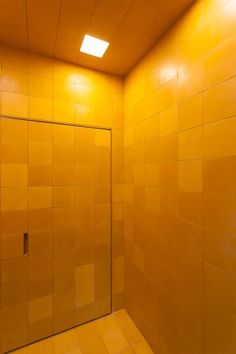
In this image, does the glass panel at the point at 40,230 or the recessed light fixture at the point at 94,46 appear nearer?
the recessed light fixture at the point at 94,46

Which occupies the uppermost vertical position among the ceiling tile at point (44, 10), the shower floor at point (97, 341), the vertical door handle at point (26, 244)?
the ceiling tile at point (44, 10)

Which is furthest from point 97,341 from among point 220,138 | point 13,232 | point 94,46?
Answer: point 94,46

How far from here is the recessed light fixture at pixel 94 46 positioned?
136 centimetres

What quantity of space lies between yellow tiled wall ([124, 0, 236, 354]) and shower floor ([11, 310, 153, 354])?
113 millimetres

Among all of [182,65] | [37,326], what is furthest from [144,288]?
[182,65]

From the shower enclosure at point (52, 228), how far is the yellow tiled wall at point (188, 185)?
362 millimetres

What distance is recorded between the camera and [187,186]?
43.8 inches

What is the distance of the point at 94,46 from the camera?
1.42 meters

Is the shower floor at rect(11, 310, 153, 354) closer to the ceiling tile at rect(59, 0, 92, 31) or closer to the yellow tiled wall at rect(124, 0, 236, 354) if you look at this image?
the yellow tiled wall at rect(124, 0, 236, 354)

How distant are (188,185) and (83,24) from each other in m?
1.26

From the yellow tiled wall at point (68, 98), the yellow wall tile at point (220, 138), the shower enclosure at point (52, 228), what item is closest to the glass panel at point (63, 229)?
the shower enclosure at point (52, 228)

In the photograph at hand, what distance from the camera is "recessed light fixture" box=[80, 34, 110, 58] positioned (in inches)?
53.5

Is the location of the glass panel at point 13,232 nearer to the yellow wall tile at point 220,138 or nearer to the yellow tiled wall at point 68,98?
the yellow tiled wall at point 68,98

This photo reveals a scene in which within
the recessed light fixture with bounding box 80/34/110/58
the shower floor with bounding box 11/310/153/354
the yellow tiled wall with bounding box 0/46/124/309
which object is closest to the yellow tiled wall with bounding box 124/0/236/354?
the shower floor with bounding box 11/310/153/354
